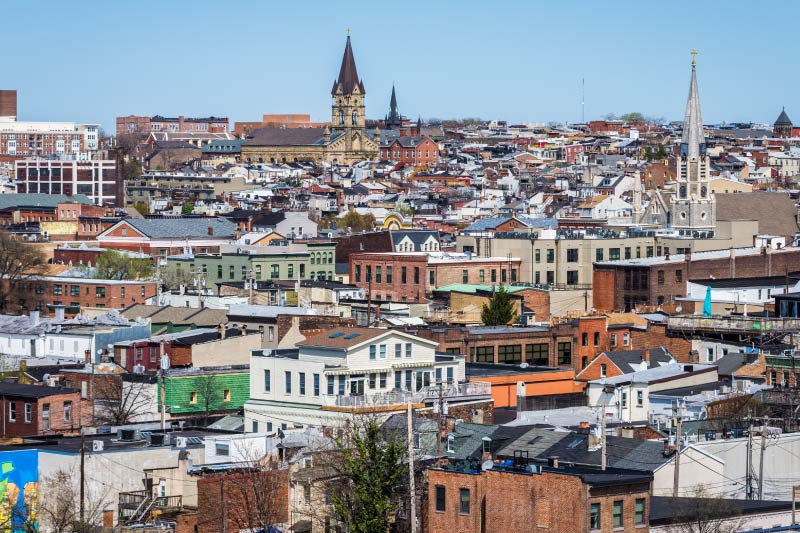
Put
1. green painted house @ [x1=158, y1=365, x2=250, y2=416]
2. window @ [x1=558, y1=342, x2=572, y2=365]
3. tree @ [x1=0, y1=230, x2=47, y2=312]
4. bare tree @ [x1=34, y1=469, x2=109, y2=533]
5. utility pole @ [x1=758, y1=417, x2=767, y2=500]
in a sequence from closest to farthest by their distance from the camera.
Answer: bare tree @ [x1=34, y1=469, x2=109, y2=533]
utility pole @ [x1=758, y1=417, x2=767, y2=500]
green painted house @ [x1=158, y1=365, x2=250, y2=416]
window @ [x1=558, y1=342, x2=572, y2=365]
tree @ [x1=0, y1=230, x2=47, y2=312]

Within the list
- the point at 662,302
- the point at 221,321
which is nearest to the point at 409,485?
the point at 221,321

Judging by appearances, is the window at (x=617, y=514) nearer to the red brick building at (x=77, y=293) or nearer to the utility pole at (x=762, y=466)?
the utility pole at (x=762, y=466)

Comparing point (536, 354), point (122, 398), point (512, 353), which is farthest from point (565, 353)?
point (122, 398)

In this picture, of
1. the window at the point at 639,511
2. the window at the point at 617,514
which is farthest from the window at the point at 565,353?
the window at the point at 617,514

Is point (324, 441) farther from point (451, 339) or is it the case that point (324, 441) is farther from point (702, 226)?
point (702, 226)

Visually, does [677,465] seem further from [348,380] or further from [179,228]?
[179,228]

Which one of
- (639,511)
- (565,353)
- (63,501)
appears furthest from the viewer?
(565,353)

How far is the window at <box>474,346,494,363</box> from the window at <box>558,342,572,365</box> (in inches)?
140

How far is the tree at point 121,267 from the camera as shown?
341 feet

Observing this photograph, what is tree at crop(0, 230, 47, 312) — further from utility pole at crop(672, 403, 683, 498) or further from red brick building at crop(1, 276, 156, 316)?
utility pole at crop(672, 403, 683, 498)

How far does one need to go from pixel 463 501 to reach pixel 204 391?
20.7 meters

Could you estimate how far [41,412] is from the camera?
179 feet

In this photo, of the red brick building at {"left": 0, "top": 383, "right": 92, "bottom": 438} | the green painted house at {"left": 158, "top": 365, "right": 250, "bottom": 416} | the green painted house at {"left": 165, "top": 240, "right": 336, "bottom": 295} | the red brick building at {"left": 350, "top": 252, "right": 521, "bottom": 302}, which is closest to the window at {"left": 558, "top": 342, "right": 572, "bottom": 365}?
the green painted house at {"left": 158, "top": 365, "right": 250, "bottom": 416}

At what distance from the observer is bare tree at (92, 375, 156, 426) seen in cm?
5719
